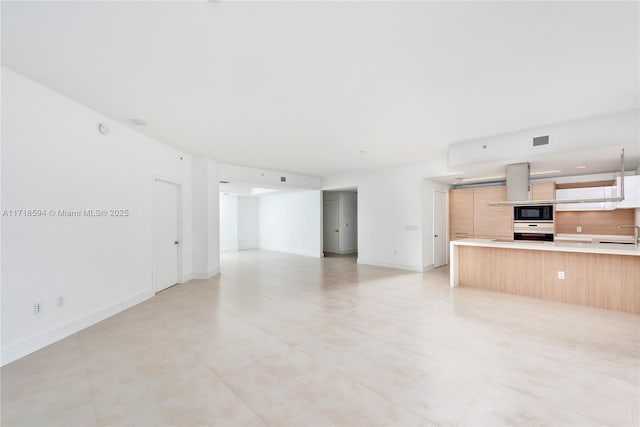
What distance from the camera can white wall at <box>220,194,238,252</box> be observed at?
35.2ft

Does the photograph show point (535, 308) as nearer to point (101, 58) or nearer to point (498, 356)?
point (498, 356)

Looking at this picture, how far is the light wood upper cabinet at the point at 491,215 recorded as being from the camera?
6.72m

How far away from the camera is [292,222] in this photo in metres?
10.3

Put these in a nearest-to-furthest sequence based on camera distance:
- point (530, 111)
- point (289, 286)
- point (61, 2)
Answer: point (61, 2), point (530, 111), point (289, 286)

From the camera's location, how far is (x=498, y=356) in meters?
2.65

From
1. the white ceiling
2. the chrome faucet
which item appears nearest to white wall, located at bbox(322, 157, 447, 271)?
the white ceiling

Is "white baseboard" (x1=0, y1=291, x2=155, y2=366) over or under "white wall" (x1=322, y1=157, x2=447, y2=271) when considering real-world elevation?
under

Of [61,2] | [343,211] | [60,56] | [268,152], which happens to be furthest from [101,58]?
[343,211]

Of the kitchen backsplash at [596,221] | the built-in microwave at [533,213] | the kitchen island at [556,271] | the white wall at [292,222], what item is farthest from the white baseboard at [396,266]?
the kitchen backsplash at [596,221]

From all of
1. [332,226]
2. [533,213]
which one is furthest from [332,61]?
[332,226]

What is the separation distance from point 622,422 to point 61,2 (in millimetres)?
4483

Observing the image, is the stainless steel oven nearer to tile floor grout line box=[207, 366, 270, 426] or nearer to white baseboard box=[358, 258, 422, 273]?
white baseboard box=[358, 258, 422, 273]

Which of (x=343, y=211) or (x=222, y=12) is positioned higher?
Result: (x=222, y=12)

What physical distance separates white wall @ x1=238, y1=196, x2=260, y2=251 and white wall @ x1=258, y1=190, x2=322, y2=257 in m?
0.23
